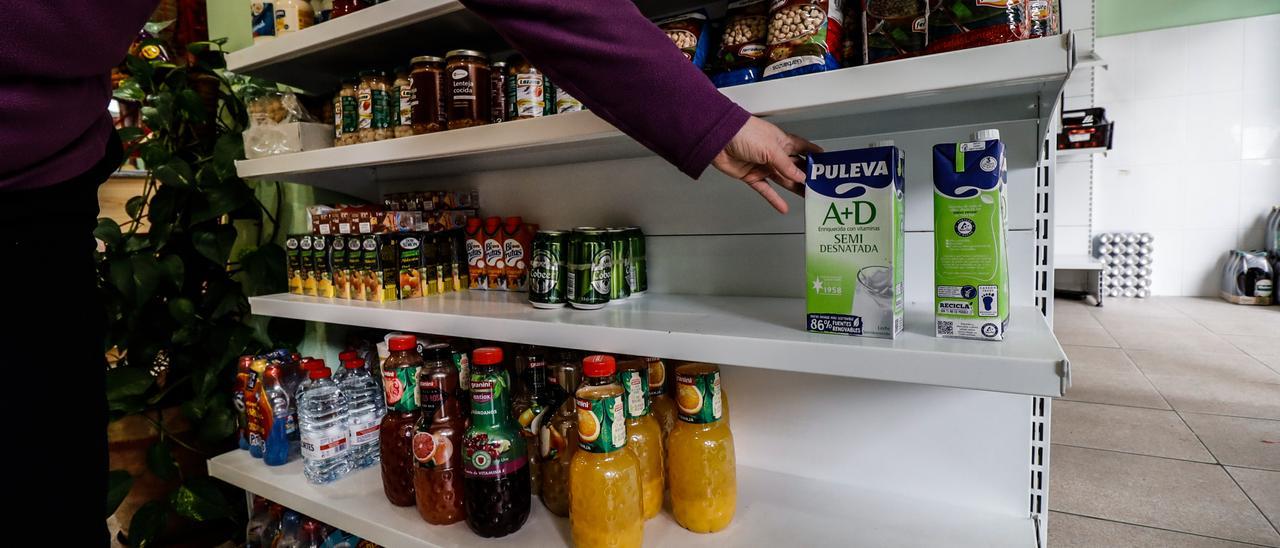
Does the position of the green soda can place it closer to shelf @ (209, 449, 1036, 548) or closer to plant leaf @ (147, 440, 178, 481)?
shelf @ (209, 449, 1036, 548)

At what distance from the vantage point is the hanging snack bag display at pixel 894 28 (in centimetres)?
81

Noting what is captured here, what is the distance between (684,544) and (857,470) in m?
0.40

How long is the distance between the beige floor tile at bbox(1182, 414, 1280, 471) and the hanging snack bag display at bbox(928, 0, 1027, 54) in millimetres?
2428

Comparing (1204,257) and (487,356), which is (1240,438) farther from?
(1204,257)

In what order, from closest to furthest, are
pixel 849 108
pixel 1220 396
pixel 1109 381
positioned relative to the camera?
pixel 849 108 < pixel 1220 396 < pixel 1109 381

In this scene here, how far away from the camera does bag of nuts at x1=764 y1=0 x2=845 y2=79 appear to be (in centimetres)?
90

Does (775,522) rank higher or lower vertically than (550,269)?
lower

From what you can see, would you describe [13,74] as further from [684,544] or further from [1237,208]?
[1237,208]

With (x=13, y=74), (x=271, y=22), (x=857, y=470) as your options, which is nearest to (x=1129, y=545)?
(x=857, y=470)

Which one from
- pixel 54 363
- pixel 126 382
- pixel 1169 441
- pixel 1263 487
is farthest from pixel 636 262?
pixel 1169 441

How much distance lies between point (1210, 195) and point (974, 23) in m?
7.14

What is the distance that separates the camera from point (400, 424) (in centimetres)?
131

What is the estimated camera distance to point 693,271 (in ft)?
4.46

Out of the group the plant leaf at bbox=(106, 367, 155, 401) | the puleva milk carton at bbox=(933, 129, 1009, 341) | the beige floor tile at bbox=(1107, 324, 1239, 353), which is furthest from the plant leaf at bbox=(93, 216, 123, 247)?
the beige floor tile at bbox=(1107, 324, 1239, 353)
